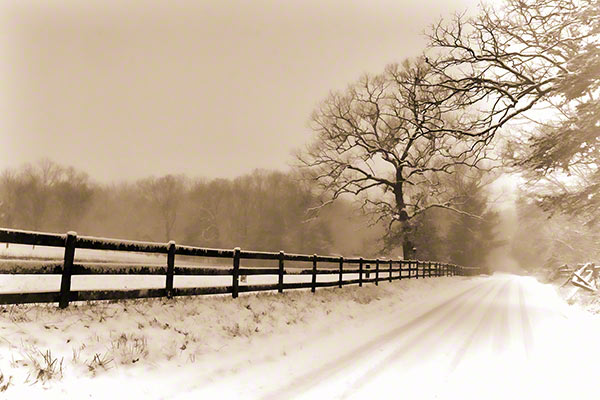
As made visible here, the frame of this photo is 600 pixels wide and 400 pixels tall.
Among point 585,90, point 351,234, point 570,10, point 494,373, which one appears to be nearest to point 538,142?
point 585,90

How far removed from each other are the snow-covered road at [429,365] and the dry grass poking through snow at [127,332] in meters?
0.91

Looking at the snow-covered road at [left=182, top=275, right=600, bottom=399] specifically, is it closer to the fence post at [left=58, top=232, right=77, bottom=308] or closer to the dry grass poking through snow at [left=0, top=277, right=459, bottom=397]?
the dry grass poking through snow at [left=0, top=277, right=459, bottom=397]

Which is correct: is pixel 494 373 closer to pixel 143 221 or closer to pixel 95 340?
pixel 95 340

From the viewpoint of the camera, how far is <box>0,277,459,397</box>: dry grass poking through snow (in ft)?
13.5

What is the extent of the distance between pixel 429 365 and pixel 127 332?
15.6 ft

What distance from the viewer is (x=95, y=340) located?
487cm

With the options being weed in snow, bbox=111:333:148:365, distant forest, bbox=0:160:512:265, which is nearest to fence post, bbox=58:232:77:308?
weed in snow, bbox=111:333:148:365

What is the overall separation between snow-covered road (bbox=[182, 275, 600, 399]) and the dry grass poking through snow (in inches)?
35.7

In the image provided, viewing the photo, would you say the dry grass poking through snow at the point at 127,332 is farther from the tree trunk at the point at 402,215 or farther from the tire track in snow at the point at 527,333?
the tree trunk at the point at 402,215

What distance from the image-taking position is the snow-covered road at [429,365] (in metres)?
4.47

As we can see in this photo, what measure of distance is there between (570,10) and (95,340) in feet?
38.1

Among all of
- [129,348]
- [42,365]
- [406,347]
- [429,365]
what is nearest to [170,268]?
[129,348]

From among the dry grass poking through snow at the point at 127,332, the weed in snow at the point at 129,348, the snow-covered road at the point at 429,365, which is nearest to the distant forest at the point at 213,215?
the snow-covered road at the point at 429,365

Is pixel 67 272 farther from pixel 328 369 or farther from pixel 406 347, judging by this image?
pixel 406 347
